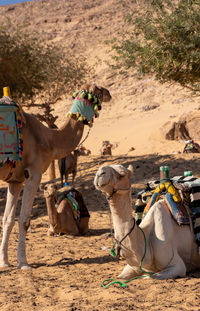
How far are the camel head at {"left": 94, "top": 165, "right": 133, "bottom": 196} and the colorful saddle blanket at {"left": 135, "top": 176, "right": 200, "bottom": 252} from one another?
0.96 m

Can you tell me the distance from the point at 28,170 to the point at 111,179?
8.21 feet

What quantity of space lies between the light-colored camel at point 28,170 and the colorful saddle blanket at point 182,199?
171 cm

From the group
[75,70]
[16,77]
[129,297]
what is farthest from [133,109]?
[129,297]

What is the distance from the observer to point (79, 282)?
15.3 ft

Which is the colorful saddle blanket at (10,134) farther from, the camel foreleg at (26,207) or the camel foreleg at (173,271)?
the camel foreleg at (173,271)

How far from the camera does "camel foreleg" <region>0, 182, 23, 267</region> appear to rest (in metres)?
5.82

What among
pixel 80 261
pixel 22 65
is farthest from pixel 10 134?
pixel 22 65

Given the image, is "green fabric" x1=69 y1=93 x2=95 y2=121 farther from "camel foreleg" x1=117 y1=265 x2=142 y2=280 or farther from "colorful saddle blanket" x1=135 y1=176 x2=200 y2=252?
"camel foreleg" x1=117 y1=265 x2=142 y2=280

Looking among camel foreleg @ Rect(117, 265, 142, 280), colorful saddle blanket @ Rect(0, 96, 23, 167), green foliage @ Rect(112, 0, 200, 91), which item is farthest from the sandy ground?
green foliage @ Rect(112, 0, 200, 91)

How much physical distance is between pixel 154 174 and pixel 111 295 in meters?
8.56

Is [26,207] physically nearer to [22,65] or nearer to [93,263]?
[93,263]

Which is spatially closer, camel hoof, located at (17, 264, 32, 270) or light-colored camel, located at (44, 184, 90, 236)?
camel hoof, located at (17, 264, 32, 270)

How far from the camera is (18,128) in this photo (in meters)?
5.92

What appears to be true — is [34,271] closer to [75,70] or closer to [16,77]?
[16,77]
